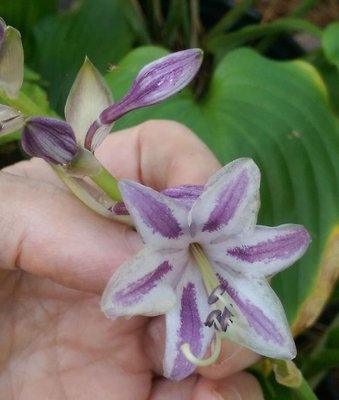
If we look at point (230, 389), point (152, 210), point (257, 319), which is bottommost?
point (230, 389)

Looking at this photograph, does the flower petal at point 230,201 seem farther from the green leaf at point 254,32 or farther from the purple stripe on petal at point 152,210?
the green leaf at point 254,32

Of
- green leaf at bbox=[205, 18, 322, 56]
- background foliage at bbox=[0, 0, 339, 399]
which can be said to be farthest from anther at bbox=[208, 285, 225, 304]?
green leaf at bbox=[205, 18, 322, 56]

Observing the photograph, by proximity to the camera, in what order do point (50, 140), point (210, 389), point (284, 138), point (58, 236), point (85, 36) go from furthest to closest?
point (85, 36), point (284, 138), point (210, 389), point (58, 236), point (50, 140)

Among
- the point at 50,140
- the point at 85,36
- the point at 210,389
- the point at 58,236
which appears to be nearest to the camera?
the point at 50,140

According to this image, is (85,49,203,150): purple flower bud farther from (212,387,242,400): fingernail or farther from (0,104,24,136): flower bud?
(212,387,242,400): fingernail

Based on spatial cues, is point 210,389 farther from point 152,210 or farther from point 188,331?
point 152,210

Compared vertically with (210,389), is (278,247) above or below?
above

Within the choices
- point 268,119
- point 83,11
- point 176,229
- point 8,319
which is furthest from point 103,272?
point 83,11

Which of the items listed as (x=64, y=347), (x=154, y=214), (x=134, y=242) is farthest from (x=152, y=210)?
(x=64, y=347)

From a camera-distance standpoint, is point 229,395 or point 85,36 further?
point 85,36
